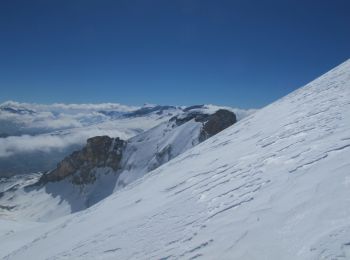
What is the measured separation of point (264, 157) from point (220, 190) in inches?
65.7

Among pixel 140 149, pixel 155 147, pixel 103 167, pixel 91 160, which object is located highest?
pixel 91 160

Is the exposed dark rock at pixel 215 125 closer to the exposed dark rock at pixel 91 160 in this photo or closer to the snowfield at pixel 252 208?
the exposed dark rock at pixel 91 160

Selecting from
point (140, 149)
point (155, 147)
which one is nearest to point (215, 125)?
point (155, 147)

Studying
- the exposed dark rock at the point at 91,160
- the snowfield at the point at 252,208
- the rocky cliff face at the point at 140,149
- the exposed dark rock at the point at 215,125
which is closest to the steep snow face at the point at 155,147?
the rocky cliff face at the point at 140,149

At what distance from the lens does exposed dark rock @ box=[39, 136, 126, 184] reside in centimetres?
13962

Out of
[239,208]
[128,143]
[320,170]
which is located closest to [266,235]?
[239,208]

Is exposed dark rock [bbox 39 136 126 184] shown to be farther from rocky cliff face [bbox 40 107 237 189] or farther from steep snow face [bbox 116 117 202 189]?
Answer: steep snow face [bbox 116 117 202 189]

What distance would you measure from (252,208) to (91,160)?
473 ft

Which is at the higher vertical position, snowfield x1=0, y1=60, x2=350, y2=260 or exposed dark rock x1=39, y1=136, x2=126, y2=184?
exposed dark rock x1=39, y1=136, x2=126, y2=184

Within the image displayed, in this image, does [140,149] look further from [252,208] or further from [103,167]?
[252,208]

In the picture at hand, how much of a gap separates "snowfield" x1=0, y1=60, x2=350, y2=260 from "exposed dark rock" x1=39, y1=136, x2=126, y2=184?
130 metres

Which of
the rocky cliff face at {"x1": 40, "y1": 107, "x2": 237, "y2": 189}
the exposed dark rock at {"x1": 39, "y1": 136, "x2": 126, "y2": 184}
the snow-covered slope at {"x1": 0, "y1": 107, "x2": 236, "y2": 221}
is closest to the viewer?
the rocky cliff face at {"x1": 40, "y1": 107, "x2": 237, "y2": 189}

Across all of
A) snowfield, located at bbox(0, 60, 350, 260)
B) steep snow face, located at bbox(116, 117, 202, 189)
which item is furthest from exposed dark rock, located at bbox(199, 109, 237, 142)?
snowfield, located at bbox(0, 60, 350, 260)

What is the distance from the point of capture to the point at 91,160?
145 m
